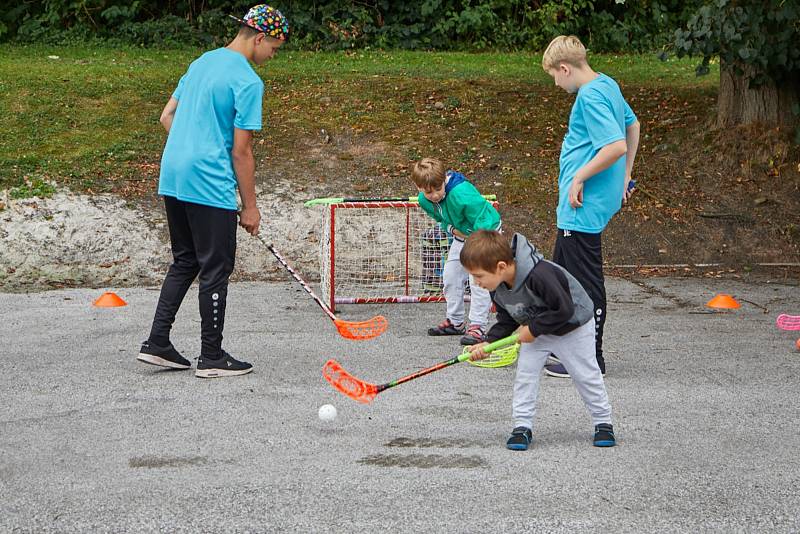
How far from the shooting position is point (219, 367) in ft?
19.5

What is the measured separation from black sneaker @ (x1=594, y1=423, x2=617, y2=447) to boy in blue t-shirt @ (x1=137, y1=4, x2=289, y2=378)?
7.32ft

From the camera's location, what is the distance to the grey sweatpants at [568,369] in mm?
4641

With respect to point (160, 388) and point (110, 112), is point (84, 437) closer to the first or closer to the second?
point (160, 388)

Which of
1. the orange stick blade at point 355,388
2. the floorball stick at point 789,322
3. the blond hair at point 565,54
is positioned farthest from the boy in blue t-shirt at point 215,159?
the floorball stick at point 789,322

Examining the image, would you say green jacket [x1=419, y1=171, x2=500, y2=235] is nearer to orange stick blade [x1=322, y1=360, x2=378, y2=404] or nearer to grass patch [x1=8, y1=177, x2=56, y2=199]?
orange stick blade [x1=322, y1=360, x2=378, y2=404]

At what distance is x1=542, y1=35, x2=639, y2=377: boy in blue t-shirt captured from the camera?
5.62 metres

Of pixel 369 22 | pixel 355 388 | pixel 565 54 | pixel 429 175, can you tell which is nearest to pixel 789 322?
pixel 429 175

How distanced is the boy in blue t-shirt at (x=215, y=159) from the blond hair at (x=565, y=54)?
1442mm

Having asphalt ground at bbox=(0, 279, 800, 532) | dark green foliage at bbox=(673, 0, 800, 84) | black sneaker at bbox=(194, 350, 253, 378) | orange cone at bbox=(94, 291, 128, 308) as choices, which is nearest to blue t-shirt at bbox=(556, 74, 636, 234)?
asphalt ground at bbox=(0, 279, 800, 532)

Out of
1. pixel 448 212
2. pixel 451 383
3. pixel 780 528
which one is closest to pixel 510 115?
pixel 448 212

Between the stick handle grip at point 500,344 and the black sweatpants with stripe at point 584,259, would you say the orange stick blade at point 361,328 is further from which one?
the stick handle grip at point 500,344

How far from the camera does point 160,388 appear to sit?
18.7ft

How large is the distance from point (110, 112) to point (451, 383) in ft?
29.7

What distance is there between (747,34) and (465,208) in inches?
206
